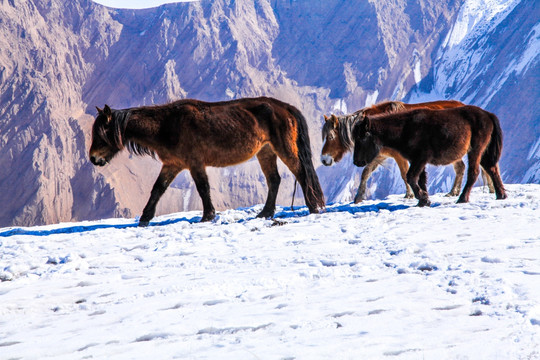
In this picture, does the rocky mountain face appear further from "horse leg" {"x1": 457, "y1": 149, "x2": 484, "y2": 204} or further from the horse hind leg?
"horse leg" {"x1": 457, "y1": 149, "x2": 484, "y2": 204}

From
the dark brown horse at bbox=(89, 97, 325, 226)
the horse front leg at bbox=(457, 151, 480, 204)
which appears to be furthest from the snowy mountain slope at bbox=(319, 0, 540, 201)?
the dark brown horse at bbox=(89, 97, 325, 226)

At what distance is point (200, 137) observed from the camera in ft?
33.1

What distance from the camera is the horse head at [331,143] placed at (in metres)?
13.0

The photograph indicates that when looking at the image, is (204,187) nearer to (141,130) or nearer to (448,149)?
(141,130)

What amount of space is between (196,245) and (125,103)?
196 m

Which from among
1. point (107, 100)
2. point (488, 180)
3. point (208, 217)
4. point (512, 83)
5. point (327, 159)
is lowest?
point (208, 217)

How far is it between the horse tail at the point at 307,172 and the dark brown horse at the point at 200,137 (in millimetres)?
21

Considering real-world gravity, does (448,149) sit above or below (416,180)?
above

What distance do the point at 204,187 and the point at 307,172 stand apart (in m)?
2.24

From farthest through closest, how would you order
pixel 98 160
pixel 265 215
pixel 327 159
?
pixel 327 159, pixel 265 215, pixel 98 160

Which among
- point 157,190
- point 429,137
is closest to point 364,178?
point 429,137

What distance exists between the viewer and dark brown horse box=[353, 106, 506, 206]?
10.5 metres

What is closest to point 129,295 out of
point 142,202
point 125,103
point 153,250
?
point 153,250

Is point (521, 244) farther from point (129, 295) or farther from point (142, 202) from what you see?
point (142, 202)
